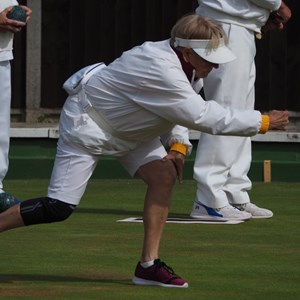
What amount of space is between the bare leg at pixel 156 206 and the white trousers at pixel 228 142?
270 cm

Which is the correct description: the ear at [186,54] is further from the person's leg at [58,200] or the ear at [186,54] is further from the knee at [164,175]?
the person's leg at [58,200]

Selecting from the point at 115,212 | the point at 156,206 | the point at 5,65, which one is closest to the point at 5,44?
the point at 5,65

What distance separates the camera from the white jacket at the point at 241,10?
991 cm

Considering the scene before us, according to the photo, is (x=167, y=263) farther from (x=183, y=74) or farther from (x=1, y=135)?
(x=1, y=135)

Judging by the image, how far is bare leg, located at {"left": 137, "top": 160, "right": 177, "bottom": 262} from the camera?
23.7 feet

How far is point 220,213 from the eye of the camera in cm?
998

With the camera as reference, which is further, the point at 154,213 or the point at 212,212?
the point at 212,212

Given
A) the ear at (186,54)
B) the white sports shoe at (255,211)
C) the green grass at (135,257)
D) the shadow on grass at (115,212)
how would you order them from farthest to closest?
the shadow on grass at (115,212) < the white sports shoe at (255,211) < the ear at (186,54) < the green grass at (135,257)

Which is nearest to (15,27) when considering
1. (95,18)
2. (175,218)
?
(175,218)

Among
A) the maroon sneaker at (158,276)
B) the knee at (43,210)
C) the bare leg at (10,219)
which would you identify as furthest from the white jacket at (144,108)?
the maroon sneaker at (158,276)

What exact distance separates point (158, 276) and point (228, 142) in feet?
10.1

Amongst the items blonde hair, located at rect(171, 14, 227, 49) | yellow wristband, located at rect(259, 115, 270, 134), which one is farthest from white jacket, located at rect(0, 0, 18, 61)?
yellow wristband, located at rect(259, 115, 270, 134)

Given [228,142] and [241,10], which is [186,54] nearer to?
[241,10]

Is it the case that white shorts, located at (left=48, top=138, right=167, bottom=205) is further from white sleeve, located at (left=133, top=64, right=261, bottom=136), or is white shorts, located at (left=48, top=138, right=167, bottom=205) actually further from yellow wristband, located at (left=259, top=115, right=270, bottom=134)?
yellow wristband, located at (left=259, top=115, right=270, bottom=134)
